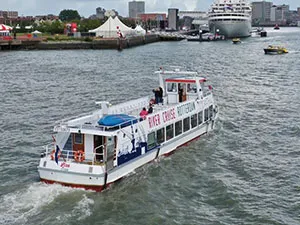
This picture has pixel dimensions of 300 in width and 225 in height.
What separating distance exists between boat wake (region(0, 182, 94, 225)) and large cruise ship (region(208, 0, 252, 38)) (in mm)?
153844

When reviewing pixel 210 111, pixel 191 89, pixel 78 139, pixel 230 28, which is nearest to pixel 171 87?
pixel 191 89

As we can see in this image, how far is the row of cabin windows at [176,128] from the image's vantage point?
2653 cm

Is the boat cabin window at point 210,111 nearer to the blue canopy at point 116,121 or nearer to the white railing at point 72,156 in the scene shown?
the blue canopy at point 116,121

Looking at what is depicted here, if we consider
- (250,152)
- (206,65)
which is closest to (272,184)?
(250,152)

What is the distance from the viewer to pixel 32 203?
21.0 m

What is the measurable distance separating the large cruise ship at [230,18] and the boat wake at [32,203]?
15384 cm

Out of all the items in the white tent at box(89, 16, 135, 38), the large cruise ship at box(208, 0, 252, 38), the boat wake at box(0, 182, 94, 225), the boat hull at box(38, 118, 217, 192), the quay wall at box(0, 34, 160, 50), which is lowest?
the boat wake at box(0, 182, 94, 225)

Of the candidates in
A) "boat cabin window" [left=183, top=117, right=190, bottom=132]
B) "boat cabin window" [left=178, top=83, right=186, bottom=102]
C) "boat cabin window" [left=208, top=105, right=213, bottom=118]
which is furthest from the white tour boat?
"boat cabin window" [left=208, top=105, right=213, bottom=118]

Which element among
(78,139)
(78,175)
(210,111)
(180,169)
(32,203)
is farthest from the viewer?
(210,111)

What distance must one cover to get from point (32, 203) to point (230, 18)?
159 metres

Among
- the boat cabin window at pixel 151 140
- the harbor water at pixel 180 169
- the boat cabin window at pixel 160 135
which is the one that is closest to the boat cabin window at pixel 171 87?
the harbor water at pixel 180 169

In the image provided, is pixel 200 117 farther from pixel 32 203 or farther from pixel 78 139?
pixel 32 203

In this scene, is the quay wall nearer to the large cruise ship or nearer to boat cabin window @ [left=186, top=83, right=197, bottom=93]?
the large cruise ship

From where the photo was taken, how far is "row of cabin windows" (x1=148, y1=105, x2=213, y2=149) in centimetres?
2653
